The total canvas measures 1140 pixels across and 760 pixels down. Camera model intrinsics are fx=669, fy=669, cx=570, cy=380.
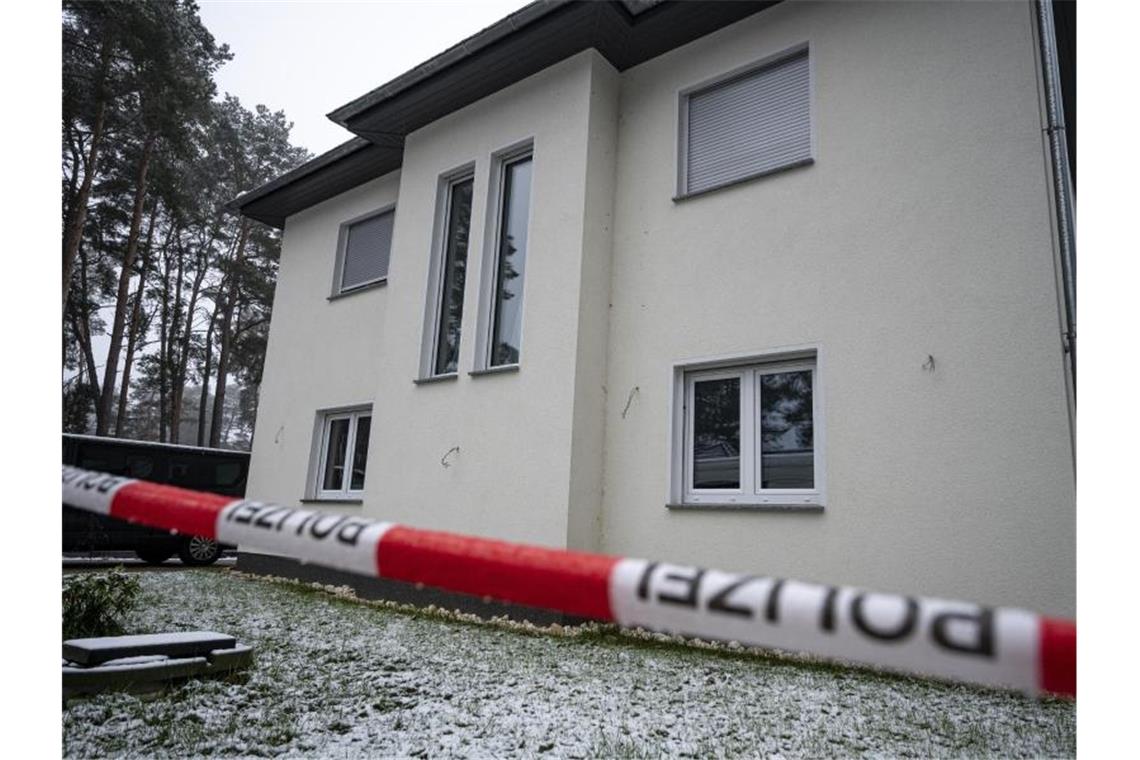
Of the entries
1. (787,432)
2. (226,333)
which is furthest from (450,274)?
(226,333)

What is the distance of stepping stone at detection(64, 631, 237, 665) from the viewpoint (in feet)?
9.82

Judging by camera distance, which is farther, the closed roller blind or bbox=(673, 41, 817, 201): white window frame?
the closed roller blind

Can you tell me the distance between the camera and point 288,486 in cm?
899

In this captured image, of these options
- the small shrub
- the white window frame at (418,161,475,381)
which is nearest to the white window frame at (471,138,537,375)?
the white window frame at (418,161,475,381)

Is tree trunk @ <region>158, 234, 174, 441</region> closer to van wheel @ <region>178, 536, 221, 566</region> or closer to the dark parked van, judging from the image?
the dark parked van

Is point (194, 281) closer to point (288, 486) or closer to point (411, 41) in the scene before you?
point (288, 486)

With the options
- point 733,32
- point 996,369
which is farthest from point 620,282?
point 996,369

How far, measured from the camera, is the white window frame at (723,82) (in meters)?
5.59

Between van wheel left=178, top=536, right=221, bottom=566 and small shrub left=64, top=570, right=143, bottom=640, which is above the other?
small shrub left=64, top=570, right=143, bottom=640

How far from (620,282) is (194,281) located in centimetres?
1747

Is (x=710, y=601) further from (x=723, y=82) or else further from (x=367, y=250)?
(x=367, y=250)

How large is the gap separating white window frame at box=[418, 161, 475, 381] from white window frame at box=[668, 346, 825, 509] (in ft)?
8.59

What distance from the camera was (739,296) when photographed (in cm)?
558

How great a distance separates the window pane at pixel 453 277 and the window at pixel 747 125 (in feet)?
8.53
